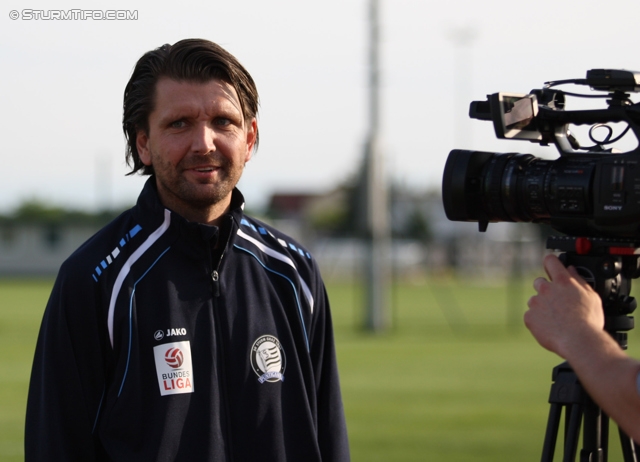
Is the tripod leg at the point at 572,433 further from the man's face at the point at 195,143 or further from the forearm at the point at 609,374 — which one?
the man's face at the point at 195,143

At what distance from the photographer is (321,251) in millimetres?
40000

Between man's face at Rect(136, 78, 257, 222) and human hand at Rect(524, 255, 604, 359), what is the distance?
1015 millimetres

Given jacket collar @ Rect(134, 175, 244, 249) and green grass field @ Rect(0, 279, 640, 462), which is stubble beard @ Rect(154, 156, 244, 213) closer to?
jacket collar @ Rect(134, 175, 244, 249)

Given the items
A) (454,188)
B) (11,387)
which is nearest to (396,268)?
(11,387)

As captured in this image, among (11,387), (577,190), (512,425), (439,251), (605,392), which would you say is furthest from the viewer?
(439,251)

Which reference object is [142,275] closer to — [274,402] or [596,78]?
[274,402]

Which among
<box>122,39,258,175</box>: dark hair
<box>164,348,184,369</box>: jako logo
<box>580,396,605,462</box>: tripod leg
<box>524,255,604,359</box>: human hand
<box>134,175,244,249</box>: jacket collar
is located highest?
<box>122,39,258,175</box>: dark hair

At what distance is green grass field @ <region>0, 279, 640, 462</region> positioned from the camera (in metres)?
7.56

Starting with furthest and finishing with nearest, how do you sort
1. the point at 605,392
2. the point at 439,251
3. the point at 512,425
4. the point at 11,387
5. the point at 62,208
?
1. the point at 439,251
2. the point at 62,208
3. the point at 11,387
4. the point at 512,425
5. the point at 605,392

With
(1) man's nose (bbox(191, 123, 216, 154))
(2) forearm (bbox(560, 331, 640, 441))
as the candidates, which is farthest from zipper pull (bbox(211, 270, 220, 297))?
(2) forearm (bbox(560, 331, 640, 441))

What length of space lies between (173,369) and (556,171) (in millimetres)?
1255

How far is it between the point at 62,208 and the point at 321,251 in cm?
1316

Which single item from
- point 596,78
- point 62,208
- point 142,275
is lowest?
point 62,208

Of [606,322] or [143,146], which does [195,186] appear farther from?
[606,322]
